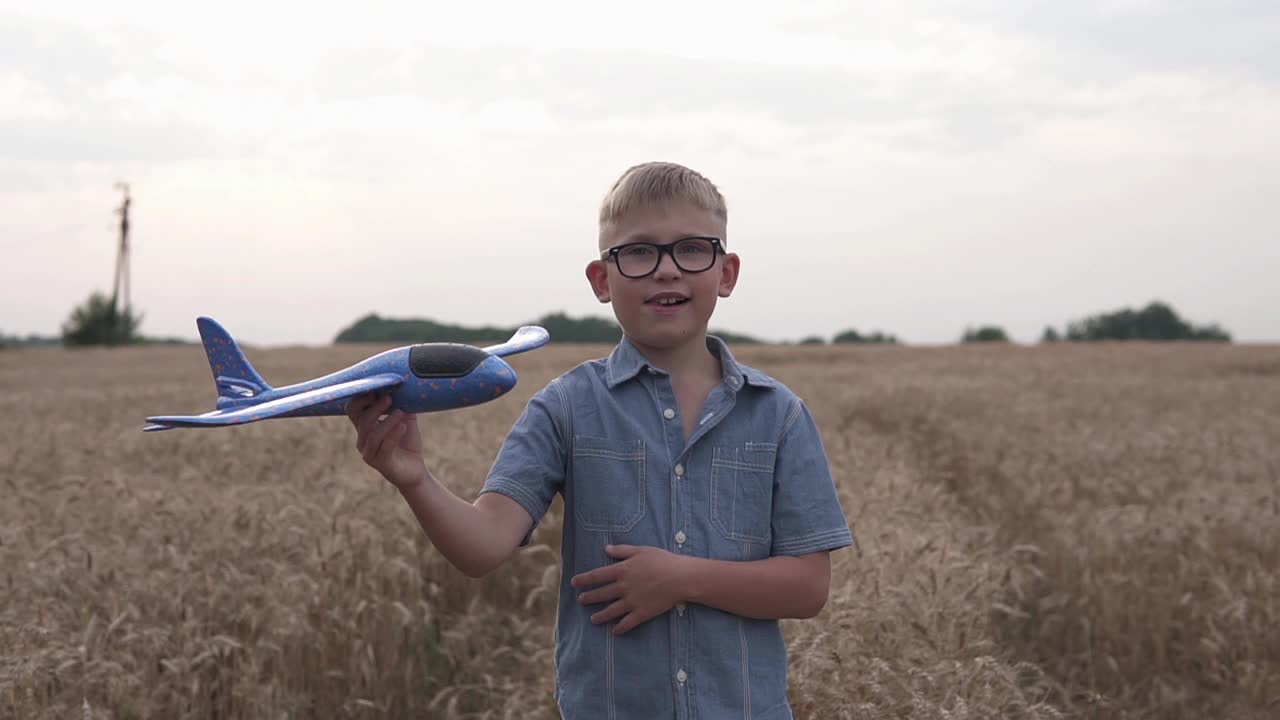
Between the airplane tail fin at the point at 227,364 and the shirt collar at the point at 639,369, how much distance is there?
2.37 feet

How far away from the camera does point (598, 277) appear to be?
7.31 feet

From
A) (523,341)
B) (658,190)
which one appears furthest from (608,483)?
(658,190)

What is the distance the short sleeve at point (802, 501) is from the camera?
7.41ft

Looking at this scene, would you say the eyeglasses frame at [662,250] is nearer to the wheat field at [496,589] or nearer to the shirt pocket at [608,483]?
the shirt pocket at [608,483]

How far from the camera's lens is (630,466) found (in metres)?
2.19

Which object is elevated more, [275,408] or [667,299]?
[667,299]

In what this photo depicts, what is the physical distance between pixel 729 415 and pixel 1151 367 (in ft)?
76.6

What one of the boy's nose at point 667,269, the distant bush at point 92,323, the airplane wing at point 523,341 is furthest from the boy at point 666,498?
the distant bush at point 92,323

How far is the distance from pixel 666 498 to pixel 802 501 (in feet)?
1.01

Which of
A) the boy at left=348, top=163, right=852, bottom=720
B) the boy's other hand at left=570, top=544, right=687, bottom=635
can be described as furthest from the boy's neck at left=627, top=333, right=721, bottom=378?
the boy's other hand at left=570, top=544, right=687, bottom=635

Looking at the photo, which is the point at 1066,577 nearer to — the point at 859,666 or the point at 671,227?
the point at 859,666

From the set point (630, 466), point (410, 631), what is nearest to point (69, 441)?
point (410, 631)

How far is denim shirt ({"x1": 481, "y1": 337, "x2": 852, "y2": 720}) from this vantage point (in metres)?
2.15

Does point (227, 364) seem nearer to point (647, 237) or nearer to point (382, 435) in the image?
point (382, 435)
